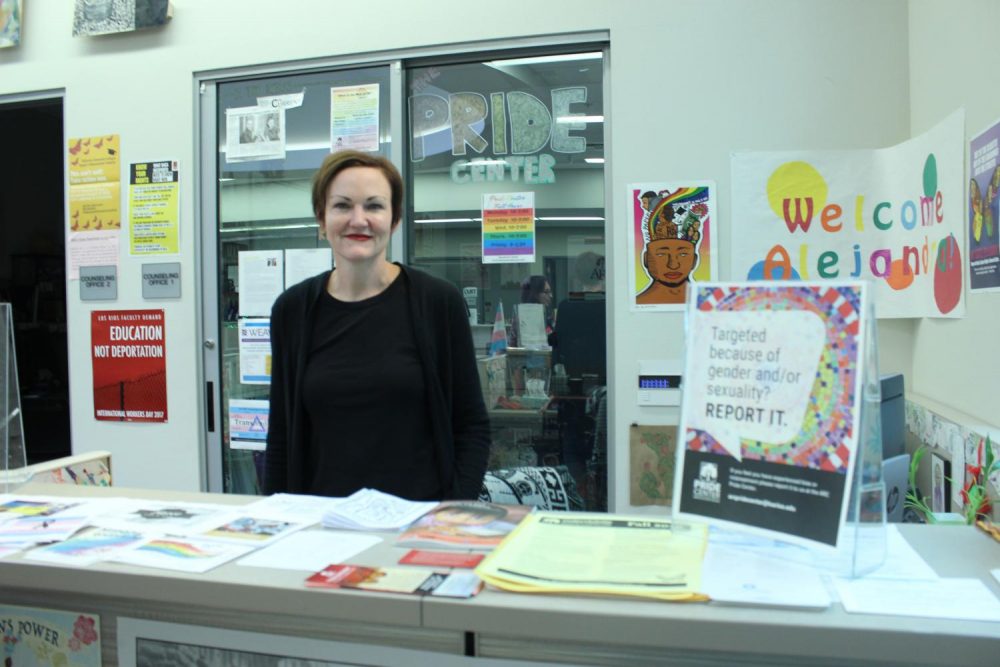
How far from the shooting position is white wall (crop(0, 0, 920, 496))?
8.29 ft

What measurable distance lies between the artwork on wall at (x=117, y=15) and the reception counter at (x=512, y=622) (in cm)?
272

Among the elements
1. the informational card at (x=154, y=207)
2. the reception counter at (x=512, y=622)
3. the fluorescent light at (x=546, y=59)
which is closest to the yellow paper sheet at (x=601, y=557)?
the reception counter at (x=512, y=622)

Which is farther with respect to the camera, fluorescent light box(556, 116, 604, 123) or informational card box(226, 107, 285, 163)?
informational card box(226, 107, 285, 163)

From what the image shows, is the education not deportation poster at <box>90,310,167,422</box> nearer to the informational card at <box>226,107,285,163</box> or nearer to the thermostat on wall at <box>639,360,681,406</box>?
the informational card at <box>226,107,285,163</box>

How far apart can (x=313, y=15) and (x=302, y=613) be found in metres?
2.65

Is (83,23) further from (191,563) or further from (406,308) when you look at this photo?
(191,563)

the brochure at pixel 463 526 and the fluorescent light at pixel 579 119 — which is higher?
the fluorescent light at pixel 579 119

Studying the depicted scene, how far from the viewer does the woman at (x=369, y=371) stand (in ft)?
5.31

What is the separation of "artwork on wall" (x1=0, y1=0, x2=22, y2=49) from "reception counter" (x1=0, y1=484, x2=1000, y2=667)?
313 cm

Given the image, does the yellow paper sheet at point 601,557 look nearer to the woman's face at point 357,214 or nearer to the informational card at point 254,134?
the woman's face at point 357,214

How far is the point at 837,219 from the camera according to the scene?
8.46ft

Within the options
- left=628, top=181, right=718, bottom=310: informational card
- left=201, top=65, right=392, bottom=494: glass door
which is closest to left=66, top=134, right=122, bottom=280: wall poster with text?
left=201, top=65, right=392, bottom=494: glass door

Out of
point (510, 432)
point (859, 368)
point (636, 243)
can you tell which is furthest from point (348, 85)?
point (859, 368)

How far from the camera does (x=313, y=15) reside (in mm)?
2980
